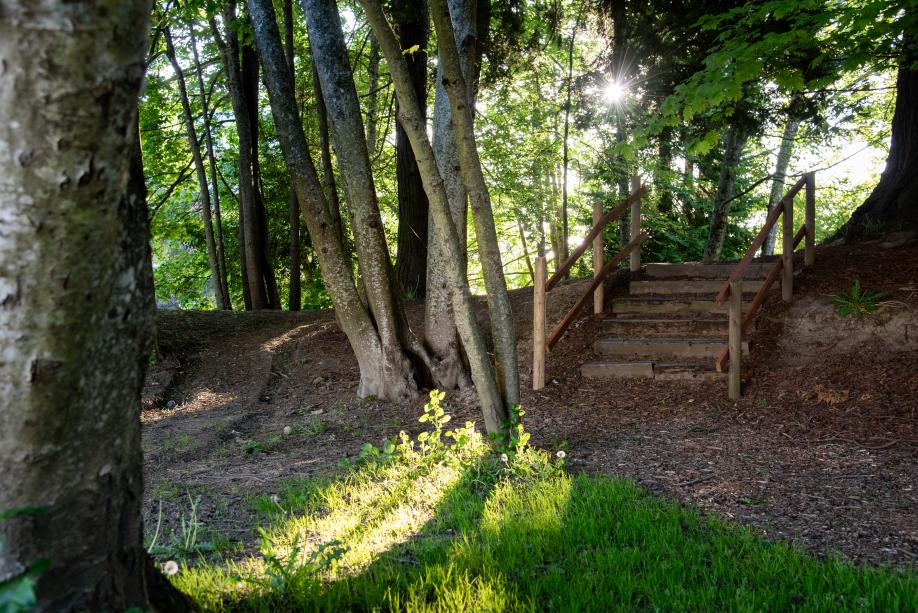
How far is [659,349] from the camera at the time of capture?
7762 mm

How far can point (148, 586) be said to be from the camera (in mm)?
2383

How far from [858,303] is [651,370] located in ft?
7.48

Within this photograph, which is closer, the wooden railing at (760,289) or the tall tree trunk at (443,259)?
the wooden railing at (760,289)

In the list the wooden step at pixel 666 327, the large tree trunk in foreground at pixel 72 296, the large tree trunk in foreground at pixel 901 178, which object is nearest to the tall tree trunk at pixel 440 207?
the large tree trunk in foreground at pixel 72 296

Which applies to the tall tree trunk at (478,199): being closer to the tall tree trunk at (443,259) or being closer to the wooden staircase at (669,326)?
the tall tree trunk at (443,259)

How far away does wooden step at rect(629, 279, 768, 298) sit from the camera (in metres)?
8.73

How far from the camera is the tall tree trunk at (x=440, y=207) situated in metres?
4.82

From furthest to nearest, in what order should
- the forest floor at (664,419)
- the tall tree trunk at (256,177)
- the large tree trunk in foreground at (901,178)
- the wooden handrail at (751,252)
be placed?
the tall tree trunk at (256,177) < the large tree trunk in foreground at (901,178) < the wooden handrail at (751,252) < the forest floor at (664,419)

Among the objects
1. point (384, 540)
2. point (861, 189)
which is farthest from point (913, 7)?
point (861, 189)

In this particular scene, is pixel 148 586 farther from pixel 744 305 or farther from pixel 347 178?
pixel 744 305

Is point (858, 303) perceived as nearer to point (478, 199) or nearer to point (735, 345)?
point (735, 345)

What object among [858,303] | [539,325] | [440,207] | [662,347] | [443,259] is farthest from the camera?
[662,347]

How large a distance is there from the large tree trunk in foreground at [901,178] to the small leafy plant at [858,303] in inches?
76.0

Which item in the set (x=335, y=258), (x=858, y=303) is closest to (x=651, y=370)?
(x=858, y=303)
